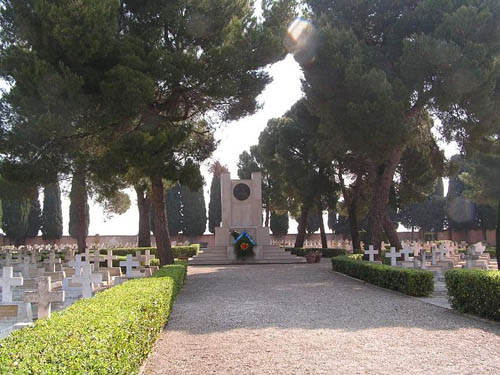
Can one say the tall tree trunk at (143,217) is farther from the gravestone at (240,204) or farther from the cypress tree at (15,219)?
the cypress tree at (15,219)

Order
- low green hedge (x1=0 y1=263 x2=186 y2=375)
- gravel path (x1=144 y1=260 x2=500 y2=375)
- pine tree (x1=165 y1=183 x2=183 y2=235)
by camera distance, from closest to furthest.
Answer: low green hedge (x1=0 y1=263 x2=186 y2=375), gravel path (x1=144 y1=260 x2=500 y2=375), pine tree (x1=165 y1=183 x2=183 y2=235)

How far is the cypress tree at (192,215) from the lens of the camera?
4356 cm

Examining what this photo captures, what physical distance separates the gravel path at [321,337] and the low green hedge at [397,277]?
16.5 inches

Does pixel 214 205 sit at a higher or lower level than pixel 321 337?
higher

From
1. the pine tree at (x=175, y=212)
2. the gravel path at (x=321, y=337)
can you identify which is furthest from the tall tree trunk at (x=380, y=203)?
the pine tree at (x=175, y=212)

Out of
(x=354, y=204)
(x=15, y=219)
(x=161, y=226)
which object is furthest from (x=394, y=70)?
(x=15, y=219)

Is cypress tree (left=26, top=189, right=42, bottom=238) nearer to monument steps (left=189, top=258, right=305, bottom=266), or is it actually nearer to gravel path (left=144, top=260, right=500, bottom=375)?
monument steps (left=189, top=258, right=305, bottom=266)

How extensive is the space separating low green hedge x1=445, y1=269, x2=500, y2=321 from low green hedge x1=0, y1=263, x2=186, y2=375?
4852 mm

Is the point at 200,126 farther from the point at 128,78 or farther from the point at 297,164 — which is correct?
the point at 297,164

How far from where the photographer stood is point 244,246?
2245 centimetres

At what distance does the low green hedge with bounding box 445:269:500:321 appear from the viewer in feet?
23.6

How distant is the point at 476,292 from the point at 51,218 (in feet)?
131

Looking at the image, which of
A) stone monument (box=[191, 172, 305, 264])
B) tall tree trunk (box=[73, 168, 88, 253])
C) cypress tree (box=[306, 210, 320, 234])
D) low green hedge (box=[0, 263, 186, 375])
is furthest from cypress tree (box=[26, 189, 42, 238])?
low green hedge (box=[0, 263, 186, 375])

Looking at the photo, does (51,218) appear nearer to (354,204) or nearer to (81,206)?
(81,206)
